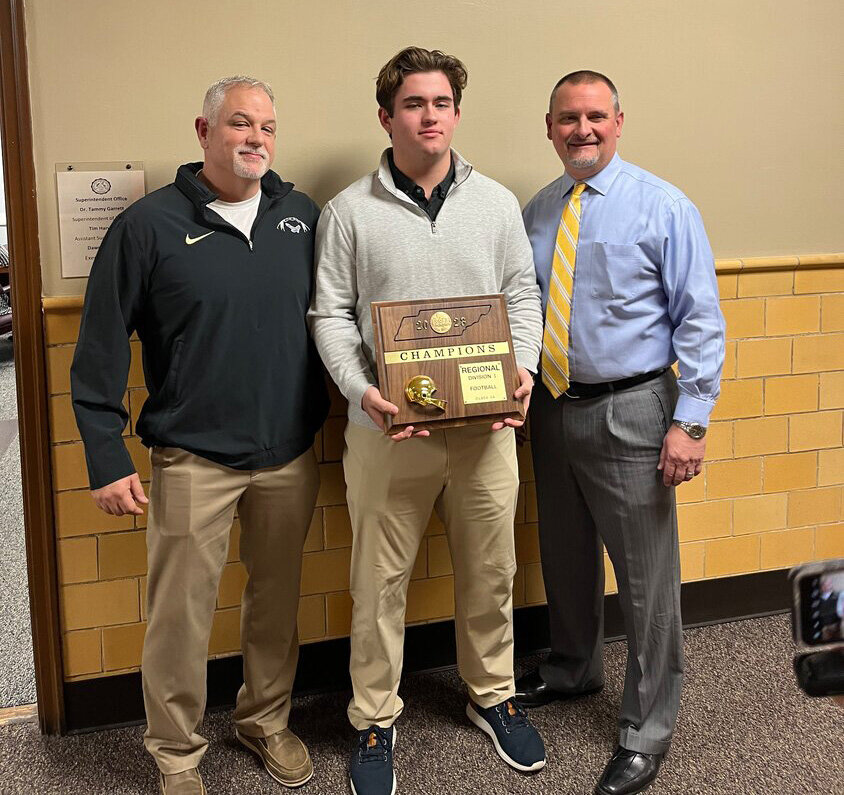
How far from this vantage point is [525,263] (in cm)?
230

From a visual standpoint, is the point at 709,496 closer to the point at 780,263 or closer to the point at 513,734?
the point at 780,263

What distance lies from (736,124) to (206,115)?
5.66 ft

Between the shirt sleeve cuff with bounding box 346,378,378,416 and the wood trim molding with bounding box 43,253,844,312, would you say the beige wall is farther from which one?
the shirt sleeve cuff with bounding box 346,378,378,416

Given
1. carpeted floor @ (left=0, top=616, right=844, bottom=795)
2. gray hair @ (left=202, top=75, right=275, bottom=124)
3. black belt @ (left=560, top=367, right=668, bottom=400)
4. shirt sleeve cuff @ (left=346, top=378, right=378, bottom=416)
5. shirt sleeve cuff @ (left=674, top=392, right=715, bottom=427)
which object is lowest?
carpeted floor @ (left=0, top=616, right=844, bottom=795)

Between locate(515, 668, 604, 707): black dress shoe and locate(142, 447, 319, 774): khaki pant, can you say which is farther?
locate(515, 668, 604, 707): black dress shoe

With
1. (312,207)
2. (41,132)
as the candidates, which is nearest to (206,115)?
(312,207)

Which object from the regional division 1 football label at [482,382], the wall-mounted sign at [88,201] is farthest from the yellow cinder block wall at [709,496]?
the regional division 1 football label at [482,382]

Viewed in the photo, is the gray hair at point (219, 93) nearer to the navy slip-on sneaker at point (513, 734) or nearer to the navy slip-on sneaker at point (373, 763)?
the navy slip-on sneaker at point (373, 763)

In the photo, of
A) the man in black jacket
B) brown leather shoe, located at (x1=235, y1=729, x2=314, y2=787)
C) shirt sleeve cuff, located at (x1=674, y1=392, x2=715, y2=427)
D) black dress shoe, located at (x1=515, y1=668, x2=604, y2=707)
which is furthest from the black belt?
brown leather shoe, located at (x1=235, y1=729, x2=314, y2=787)

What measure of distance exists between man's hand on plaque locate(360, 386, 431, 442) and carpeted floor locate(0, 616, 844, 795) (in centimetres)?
97

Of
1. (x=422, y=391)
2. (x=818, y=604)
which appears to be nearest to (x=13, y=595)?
(x=422, y=391)

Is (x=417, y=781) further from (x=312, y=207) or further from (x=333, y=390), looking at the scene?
(x=312, y=207)

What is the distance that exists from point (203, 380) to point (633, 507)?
1153 millimetres

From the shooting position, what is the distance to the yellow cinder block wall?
2.48 m
